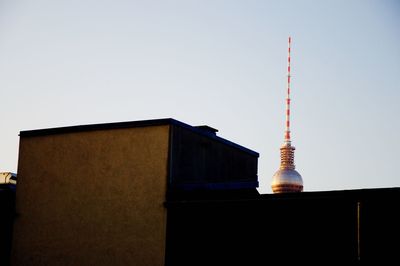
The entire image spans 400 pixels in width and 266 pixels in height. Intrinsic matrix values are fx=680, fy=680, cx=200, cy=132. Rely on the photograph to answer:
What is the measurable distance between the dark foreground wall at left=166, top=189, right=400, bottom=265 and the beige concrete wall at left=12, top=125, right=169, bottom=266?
3.33 feet

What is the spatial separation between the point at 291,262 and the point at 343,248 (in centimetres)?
180

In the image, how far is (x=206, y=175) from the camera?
92.4 ft

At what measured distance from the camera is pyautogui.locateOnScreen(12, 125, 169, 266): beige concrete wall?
2480 centimetres

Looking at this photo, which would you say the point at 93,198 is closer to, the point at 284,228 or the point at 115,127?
the point at 115,127

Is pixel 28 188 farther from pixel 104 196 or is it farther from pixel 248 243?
pixel 248 243

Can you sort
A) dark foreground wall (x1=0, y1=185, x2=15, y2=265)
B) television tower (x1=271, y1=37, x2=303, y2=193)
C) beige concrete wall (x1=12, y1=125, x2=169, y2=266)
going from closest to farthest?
beige concrete wall (x1=12, y1=125, x2=169, y2=266), dark foreground wall (x1=0, y1=185, x2=15, y2=265), television tower (x1=271, y1=37, x2=303, y2=193)

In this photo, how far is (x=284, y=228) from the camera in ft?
73.4

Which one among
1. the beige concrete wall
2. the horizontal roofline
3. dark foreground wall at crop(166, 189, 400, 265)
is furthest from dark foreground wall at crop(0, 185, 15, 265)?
dark foreground wall at crop(166, 189, 400, 265)

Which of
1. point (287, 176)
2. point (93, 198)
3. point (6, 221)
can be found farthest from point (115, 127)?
point (287, 176)

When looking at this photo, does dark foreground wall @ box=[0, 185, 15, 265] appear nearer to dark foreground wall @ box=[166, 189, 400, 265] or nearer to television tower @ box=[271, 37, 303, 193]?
dark foreground wall @ box=[166, 189, 400, 265]

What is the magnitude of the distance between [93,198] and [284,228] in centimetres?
790

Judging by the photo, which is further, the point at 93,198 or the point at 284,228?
the point at 93,198

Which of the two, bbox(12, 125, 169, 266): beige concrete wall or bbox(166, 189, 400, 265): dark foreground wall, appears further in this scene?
bbox(12, 125, 169, 266): beige concrete wall

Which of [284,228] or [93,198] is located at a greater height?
[93,198]
